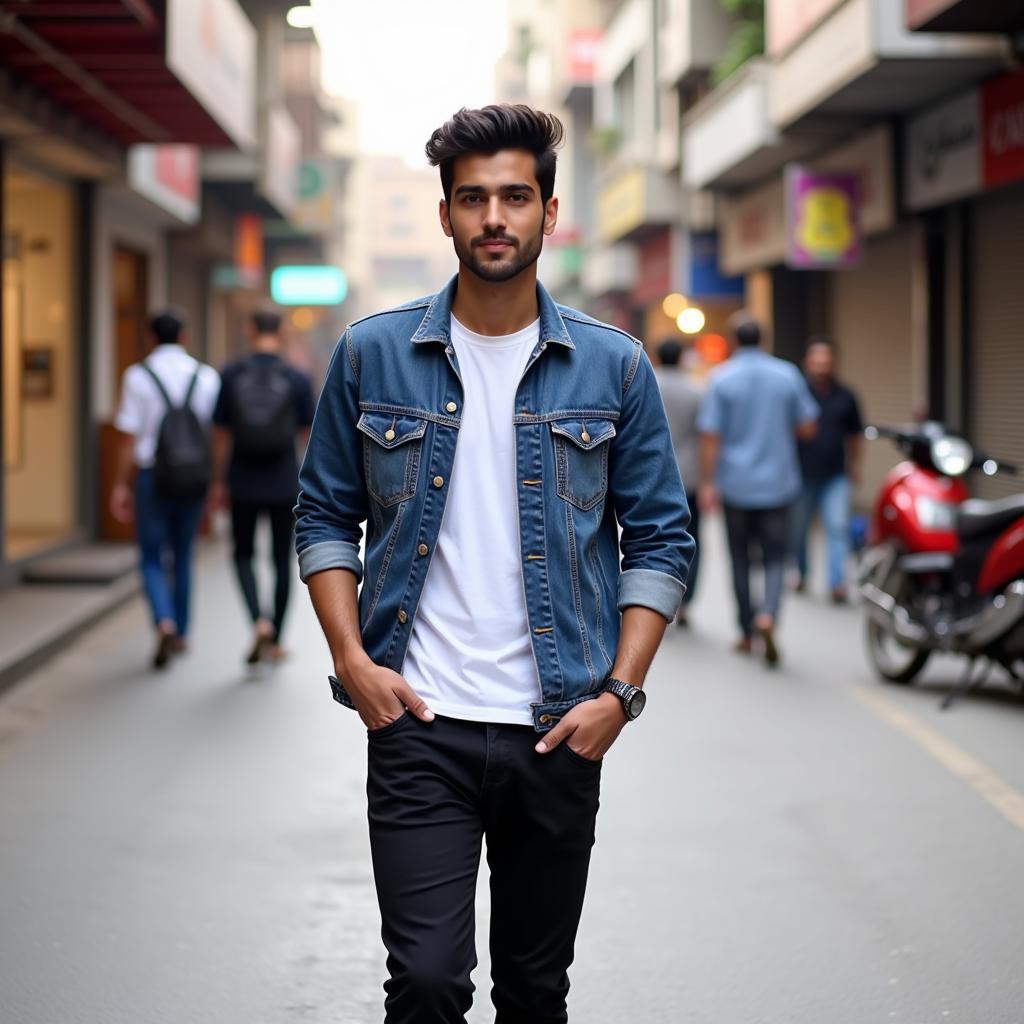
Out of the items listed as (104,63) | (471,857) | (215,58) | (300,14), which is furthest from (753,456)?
(300,14)

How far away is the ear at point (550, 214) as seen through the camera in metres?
3.25

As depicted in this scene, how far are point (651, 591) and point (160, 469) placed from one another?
7451mm

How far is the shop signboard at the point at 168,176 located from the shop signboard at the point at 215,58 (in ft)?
3.21

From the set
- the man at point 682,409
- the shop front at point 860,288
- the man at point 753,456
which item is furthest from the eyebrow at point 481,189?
the shop front at point 860,288

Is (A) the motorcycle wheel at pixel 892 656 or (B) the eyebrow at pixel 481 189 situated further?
(A) the motorcycle wheel at pixel 892 656

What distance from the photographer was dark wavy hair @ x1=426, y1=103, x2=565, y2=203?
3.13m

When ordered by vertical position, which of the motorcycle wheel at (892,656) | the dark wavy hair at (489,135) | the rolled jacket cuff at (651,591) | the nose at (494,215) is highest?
the dark wavy hair at (489,135)

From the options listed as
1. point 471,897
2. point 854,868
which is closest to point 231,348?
point 854,868

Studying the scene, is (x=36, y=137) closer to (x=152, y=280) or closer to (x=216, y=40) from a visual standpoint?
(x=216, y=40)

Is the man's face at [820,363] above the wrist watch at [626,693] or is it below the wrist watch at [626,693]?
above

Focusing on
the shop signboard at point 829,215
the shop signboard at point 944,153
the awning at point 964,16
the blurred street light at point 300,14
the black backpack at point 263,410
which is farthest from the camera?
the blurred street light at point 300,14

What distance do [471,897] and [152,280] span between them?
2036 cm

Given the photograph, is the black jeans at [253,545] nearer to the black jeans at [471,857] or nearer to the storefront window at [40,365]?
the black jeans at [471,857]

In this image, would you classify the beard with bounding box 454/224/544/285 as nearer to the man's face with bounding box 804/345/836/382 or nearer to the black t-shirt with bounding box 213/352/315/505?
the black t-shirt with bounding box 213/352/315/505
